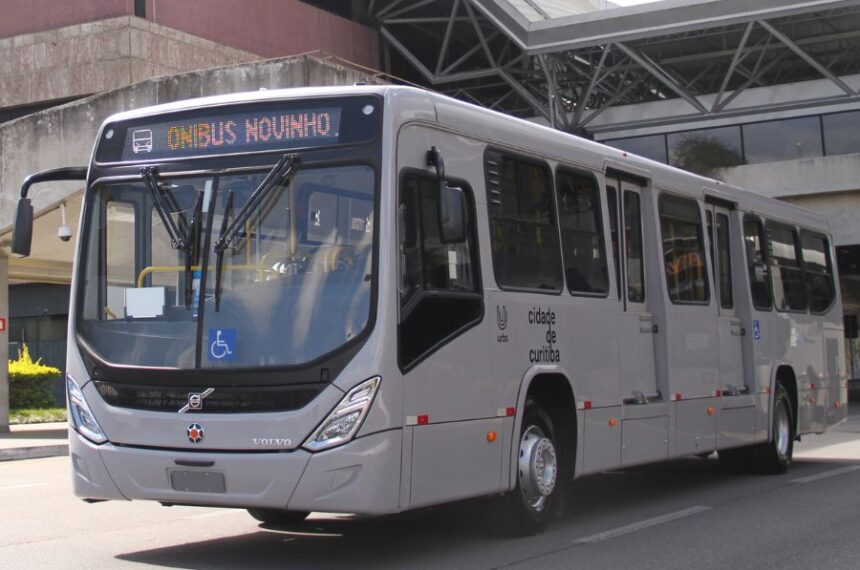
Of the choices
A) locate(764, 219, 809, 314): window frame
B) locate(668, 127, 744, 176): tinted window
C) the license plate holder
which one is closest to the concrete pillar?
locate(764, 219, 809, 314): window frame

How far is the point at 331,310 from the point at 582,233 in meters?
3.40

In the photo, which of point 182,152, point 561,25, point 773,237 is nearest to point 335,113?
point 182,152

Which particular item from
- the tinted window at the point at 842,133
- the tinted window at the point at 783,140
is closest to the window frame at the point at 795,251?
the tinted window at the point at 783,140

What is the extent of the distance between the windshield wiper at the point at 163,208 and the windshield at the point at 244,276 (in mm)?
14

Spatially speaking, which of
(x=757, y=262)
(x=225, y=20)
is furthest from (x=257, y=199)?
(x=225, y=20)

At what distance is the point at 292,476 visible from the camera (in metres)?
7.51

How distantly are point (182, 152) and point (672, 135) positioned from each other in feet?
113

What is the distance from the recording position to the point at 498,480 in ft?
28.9

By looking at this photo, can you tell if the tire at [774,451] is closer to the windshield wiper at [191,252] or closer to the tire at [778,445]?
the tire at [778,445]

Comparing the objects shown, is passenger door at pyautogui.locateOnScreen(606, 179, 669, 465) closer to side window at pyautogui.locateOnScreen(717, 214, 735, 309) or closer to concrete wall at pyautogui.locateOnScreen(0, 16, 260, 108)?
side window at pyautogui.locateOnScreen(717, 214, 735, 309)

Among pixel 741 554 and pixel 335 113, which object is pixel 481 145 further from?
pixel 741 554

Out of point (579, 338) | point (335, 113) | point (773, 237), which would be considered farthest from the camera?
point (773, 237)

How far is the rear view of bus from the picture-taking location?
7559 mm

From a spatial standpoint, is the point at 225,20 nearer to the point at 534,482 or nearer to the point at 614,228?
the point at 614,228
